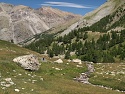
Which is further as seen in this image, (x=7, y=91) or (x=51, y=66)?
(x=51, y=66)

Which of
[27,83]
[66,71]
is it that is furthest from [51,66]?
[27,83]

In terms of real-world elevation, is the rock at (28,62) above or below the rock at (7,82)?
above

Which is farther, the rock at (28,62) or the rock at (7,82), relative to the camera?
the rock at (28,62)

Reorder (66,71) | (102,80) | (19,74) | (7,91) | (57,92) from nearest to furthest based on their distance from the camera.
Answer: (7,91) → (57,92) → (19,74) → (102,80) → (66,71)

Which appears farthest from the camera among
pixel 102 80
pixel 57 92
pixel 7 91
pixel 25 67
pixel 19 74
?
pixel 102 80

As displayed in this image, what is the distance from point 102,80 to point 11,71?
842 inches

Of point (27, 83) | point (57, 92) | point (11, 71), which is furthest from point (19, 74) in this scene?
point (57, 92)

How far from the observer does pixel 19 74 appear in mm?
47531

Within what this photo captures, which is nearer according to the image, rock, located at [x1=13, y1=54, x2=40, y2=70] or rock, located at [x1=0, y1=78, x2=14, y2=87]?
rock, located at [x1=0, y1=78, x2=14, y2=87]

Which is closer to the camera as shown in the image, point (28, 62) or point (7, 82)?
point (7, 82)

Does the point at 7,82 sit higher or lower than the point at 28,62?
lower

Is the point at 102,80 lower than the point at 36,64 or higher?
lower

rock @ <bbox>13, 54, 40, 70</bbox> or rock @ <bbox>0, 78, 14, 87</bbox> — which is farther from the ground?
rock @ <bbox>13, 54, 40, 70</bbox>

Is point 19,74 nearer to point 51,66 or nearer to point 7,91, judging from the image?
point 7,91
